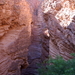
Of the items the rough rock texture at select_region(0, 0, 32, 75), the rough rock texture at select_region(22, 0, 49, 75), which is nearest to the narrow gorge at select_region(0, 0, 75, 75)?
the rough rock texture at select_region(0, 0, 32, 75)

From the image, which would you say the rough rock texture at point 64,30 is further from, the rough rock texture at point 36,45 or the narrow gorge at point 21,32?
the rough rock texture at point 36,45

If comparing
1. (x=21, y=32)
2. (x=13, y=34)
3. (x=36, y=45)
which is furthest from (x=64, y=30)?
(x=36, y=45)

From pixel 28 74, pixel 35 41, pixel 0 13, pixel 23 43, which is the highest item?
pixel 0 13

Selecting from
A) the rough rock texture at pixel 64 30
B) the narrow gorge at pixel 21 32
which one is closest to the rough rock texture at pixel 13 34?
the narrow gorge at pixel 21 32

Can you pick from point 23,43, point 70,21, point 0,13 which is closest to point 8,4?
point 0,13

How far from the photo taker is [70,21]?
5148 mm

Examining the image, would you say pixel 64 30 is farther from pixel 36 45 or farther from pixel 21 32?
pixel 36 45

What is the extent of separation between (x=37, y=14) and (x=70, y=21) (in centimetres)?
765

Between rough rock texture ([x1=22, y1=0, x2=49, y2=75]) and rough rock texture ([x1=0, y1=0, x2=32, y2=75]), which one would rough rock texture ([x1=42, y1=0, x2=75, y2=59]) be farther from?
rough rock texture ([x1=22, y1=0, x2=49, y2=75])

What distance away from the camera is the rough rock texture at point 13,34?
4.94 metres

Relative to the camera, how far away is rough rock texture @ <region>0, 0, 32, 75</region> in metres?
4.94

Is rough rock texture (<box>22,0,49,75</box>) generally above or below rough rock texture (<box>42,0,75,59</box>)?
below

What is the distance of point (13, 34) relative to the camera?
5383mm

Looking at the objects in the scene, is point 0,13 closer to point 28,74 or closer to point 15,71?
point 15,71
